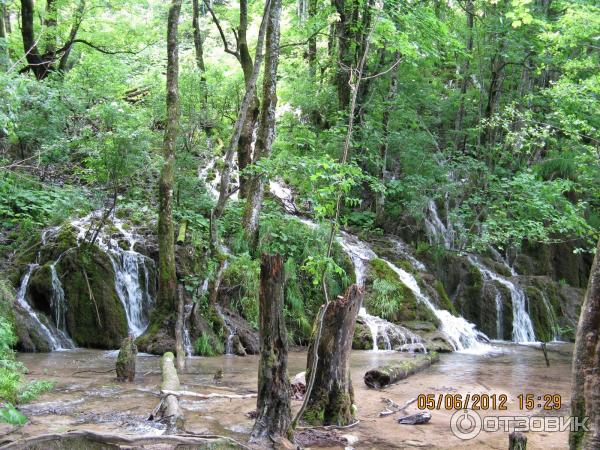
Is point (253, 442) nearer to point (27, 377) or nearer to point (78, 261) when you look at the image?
point (27, 377)

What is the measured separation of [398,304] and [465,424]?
775 centimetres

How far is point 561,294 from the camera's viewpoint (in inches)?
653

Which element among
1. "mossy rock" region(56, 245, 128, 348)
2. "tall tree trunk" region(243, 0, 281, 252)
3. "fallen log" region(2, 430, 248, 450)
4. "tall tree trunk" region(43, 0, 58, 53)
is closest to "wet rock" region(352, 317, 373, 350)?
"tall tree trunk" region(243, 0, 281, 252)

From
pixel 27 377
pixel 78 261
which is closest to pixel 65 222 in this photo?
pixel 78 261

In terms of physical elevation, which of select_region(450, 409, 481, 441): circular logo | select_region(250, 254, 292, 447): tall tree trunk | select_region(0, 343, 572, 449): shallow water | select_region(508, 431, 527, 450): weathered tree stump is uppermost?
select_region(250, 254, 292, 447): tall tree trunk

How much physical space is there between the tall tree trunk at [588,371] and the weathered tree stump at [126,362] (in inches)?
225

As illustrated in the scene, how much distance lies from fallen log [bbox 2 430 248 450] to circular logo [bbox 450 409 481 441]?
9.60 ft

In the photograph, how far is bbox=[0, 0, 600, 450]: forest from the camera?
5578 mm

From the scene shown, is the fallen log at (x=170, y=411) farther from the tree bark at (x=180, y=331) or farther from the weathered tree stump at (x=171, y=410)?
the tree bark at (x=180, y=331)

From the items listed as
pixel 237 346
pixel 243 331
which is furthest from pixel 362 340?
pixel 237 346

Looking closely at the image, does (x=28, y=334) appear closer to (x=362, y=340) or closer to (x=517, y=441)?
(x=362, y=340)

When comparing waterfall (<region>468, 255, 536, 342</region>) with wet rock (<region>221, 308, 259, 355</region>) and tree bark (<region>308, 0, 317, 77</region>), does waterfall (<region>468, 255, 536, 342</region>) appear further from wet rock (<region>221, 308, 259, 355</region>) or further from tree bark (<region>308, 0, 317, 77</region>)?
tree bark (<region>308, 0, 317, 77</region>)

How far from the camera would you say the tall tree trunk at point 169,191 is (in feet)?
34.8

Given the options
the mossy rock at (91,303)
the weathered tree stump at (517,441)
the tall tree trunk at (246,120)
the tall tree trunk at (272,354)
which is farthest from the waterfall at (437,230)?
the weathered tree stump at (517,441)
